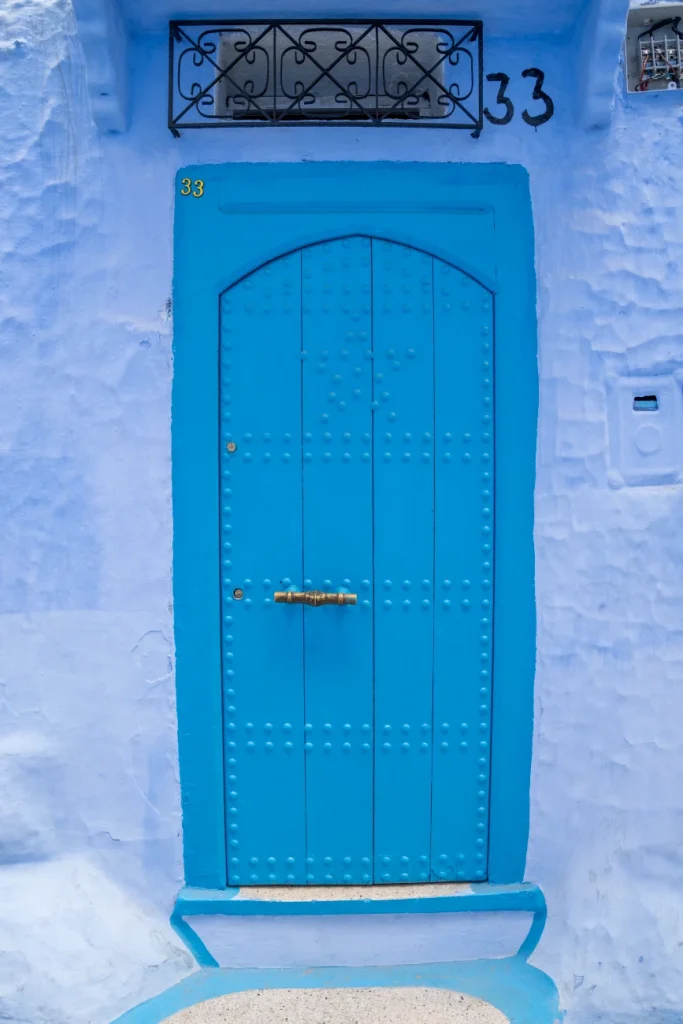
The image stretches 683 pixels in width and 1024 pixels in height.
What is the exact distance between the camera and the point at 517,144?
7.18 ft

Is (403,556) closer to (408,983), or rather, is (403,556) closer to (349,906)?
(349,906)

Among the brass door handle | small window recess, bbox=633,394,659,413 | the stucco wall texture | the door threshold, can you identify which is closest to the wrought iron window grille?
the stucco wall texture

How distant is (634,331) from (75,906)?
211cm

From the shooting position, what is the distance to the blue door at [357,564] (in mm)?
2172

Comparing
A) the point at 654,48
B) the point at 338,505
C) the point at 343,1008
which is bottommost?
the point at 343,1008

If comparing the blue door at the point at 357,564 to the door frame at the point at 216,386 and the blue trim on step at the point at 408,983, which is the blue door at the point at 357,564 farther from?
the blue trim on step at the point at 408,983

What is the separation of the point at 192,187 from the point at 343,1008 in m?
2.15

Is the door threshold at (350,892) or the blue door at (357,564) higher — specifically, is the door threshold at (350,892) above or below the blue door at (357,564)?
below

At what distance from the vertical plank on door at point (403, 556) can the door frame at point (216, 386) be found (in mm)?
157

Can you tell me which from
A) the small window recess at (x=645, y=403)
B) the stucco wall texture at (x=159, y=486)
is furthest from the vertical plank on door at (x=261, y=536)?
the small window recess at (x=645, y=403)

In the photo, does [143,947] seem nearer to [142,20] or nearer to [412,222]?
[412,222]

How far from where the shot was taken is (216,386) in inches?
84.8

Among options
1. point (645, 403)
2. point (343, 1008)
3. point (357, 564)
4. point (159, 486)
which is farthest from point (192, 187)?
point (343, 1008)

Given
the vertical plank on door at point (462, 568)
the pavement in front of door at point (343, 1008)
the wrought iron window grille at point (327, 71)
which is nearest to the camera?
the pavement in front of door at point (343, 1008)
